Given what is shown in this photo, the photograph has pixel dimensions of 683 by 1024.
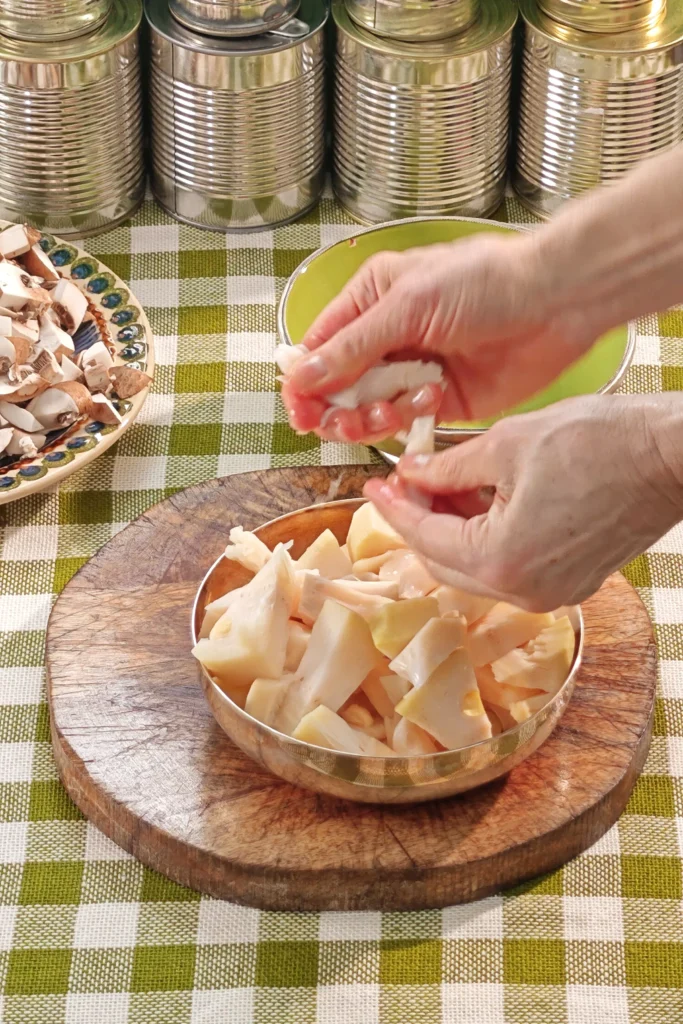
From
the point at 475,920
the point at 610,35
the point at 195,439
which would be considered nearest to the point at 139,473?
the point at 195,439

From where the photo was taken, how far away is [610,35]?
1884 millimetres

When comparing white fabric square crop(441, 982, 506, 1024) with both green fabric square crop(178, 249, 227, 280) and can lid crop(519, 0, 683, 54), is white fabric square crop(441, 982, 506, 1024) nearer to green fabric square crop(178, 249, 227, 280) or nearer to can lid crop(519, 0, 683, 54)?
green fabric square crop(178, 249, 227, 280)

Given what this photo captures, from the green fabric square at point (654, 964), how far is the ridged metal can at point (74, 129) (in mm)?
1302

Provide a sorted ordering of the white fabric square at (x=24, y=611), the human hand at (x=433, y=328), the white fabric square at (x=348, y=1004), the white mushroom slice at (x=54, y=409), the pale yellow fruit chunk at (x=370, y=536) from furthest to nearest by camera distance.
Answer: the white mushroom slice at (x=54, y=409) → the white fabric square at (x=24, y=611) → the pale yellow fruit chunk at (x=370, y=536) → the human hand at (x=433, y=328) → the white fabric square at (x=348, y=1004)

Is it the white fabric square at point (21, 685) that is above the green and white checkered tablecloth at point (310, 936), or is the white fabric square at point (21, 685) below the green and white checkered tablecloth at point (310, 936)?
above

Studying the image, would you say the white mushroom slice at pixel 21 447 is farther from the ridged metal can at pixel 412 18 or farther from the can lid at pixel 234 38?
the ridged metal can at pixel 412 18

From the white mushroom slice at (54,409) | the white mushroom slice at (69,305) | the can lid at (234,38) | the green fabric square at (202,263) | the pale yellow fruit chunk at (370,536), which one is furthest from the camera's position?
the green fabric square at (202,263)

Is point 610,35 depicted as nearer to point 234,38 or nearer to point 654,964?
point 234,38

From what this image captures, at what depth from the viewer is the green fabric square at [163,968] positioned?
3.72ft

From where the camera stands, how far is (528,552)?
3.41ft

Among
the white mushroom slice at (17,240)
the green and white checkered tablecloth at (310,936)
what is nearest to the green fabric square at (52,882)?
the green and white checkered tablecloth at (310,936)

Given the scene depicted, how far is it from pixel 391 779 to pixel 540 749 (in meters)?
0.21

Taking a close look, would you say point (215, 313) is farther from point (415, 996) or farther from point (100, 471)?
point (415, 996)

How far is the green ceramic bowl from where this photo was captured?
161cm
